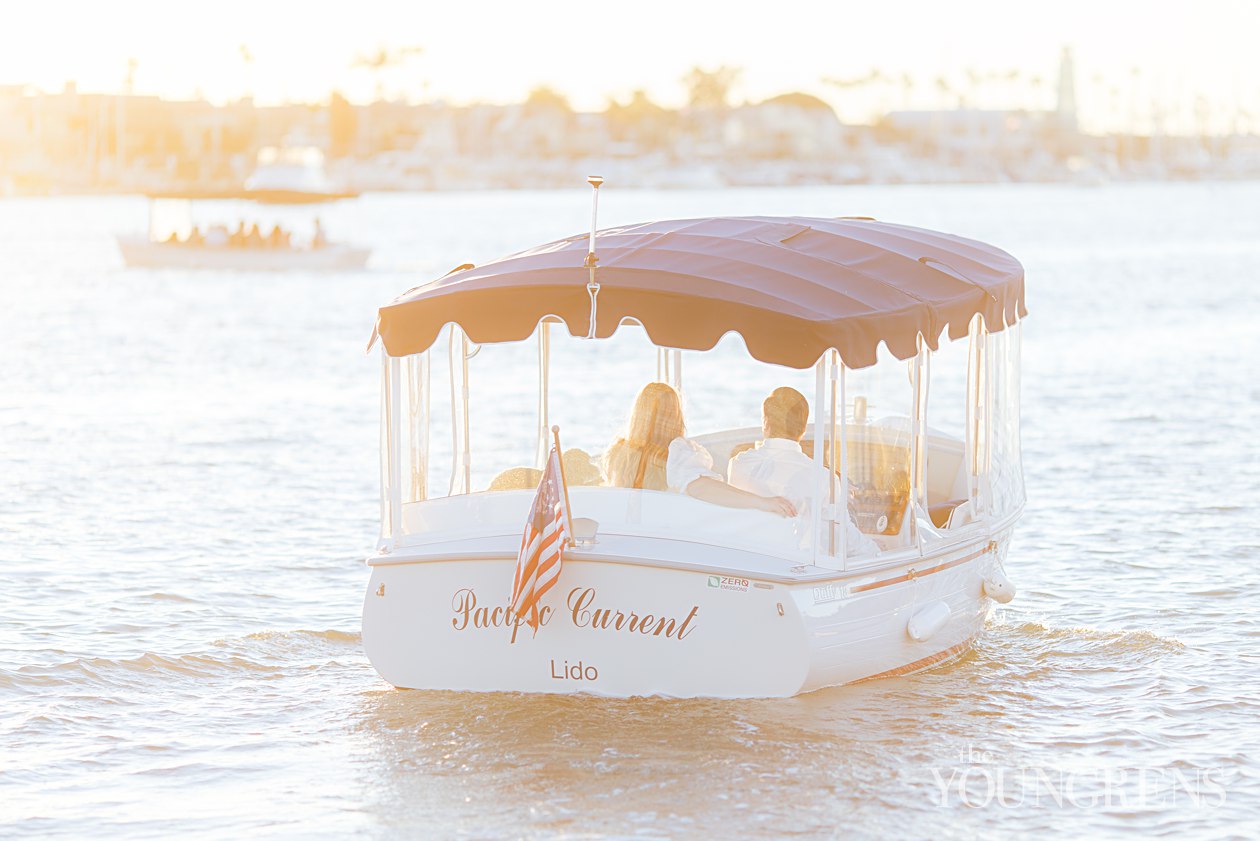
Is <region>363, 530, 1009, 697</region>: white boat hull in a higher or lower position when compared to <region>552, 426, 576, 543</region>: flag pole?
lower

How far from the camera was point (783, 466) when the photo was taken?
9516mm

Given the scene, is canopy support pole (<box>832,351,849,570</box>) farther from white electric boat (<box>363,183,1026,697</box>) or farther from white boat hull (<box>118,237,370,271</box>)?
white boat hull (<box>118,237,370,271</box>)

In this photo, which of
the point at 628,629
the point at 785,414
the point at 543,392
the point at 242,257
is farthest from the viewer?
the point at 242,257

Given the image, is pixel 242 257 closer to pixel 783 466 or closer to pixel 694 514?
pixel 783 466

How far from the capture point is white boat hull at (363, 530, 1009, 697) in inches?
352

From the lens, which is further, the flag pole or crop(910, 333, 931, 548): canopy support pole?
crop(910, 333, 931, 548): canopy support pole

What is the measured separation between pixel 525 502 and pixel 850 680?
2001 millimetres

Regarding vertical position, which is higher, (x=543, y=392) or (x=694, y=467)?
(x=543, y=392)

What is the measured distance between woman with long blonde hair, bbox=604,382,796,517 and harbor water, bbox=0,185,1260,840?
877mm

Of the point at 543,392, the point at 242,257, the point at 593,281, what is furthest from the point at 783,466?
the point at 242,257

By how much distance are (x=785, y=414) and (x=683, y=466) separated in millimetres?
834

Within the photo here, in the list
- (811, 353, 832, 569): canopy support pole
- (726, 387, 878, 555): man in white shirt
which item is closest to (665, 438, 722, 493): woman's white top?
(726, 387, 878, 555): man in white shirt

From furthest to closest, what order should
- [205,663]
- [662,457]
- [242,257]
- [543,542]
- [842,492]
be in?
[242,257]
[205,663]
[662,457]
[842,492]
[543,542]

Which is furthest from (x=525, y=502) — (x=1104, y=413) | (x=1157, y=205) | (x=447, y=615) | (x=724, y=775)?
(x=1157, y=205)
